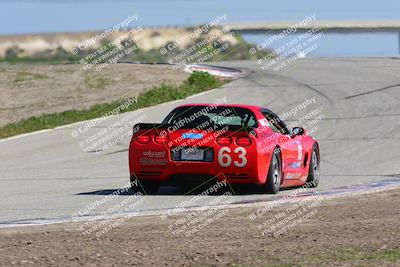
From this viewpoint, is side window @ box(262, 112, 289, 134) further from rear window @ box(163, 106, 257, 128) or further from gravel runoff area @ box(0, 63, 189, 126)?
gravel runoff area @ box(0, 63, 189, 126)

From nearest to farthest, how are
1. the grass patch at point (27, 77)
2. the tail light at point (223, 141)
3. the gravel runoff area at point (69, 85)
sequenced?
1. the tail light at point (223, 141)
2. the gravel runoff area at point (69, 85)
3. the grass patch at point (27, 77)

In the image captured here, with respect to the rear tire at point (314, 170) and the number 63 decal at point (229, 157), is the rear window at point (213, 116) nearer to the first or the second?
the number 63 decal at point (229, 157)

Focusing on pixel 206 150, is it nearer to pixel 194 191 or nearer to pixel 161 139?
pixel 161 139

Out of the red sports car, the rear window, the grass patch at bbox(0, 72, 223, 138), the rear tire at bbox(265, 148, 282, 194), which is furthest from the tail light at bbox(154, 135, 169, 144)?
the grass patch at bbox(0, 72, 223, 138)

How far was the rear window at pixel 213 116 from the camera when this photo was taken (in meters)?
13.7

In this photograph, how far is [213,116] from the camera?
45.3 feet

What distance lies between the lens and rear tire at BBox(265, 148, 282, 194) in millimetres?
13586

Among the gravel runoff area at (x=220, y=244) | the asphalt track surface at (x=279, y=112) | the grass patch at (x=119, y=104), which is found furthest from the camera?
the grass patch at (x=119, y=104)

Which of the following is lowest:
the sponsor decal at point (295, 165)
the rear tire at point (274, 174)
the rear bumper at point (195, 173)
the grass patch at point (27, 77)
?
the grass patch at point (27, 77)

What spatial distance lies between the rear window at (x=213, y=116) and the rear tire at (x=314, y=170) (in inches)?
66.4

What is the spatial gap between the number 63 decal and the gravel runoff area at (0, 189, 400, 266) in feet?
7.14

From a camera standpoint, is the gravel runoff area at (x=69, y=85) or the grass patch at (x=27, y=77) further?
the grass patch at (x=27, y=77)

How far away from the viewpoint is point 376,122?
24.2 metres

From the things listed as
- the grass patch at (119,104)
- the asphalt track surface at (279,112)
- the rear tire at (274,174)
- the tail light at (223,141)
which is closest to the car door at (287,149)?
the rear tire at (274,174)
